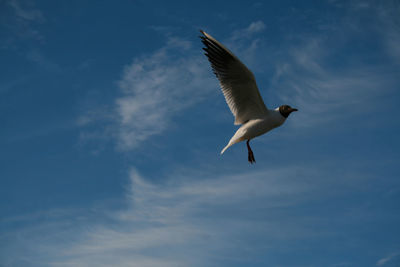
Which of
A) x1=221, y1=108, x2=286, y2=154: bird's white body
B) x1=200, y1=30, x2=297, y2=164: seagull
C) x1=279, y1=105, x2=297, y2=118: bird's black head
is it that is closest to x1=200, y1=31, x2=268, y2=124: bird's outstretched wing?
x1=200, y1=30, x2=297, y2=164: seagull

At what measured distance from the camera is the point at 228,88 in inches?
592

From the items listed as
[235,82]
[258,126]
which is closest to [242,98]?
[235,82]

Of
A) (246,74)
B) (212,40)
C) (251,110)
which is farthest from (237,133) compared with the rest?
(212,40)

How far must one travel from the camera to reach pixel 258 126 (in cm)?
1504

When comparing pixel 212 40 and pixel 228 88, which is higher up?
pixel 212 40

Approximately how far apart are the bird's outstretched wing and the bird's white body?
292 mm

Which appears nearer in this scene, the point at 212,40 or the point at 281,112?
the point at 212,40

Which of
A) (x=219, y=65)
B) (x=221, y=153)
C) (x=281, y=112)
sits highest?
(x=219, y=65)

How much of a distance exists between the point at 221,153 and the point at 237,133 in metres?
1.08

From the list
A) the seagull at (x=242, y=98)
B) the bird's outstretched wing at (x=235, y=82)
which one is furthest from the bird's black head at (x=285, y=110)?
the bird's outstretched wing at (x=235, y=82)

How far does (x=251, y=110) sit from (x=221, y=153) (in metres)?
2.05

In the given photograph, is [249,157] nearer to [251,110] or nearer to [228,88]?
[251,110]

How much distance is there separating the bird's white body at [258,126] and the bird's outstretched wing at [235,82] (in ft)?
0.96

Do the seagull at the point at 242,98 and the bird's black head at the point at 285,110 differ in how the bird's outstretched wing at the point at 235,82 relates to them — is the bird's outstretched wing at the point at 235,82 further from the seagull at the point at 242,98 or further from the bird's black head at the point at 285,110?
the bird's black head at the point at 285,110
